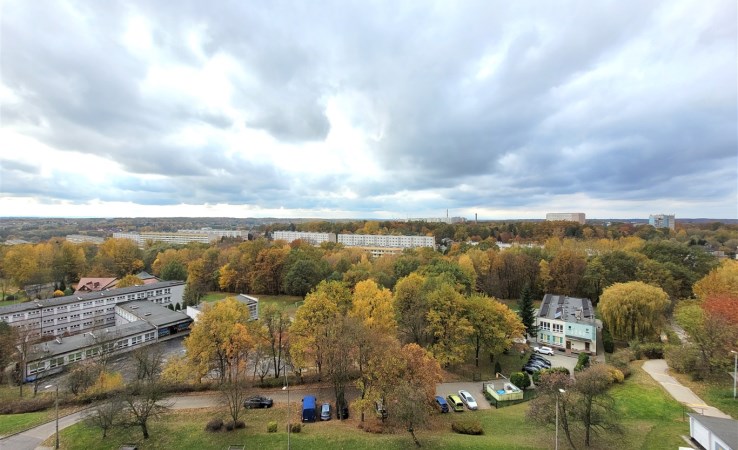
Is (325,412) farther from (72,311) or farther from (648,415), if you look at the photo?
(72,311)

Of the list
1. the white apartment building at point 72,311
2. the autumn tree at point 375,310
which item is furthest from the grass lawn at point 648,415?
the white apartment building at point 72,311

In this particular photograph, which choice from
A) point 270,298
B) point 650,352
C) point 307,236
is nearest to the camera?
point 650,352

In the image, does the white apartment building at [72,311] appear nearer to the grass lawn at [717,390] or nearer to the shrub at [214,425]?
the shrub at [214,425]

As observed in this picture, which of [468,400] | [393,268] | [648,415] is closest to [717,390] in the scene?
[648,415]

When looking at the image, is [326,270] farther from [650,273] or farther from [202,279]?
[650,273]

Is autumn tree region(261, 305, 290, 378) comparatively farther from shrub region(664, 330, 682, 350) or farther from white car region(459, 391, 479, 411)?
shrub region(664, 330, 682, 350)

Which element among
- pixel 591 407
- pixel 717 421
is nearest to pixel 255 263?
pixel 591 407
